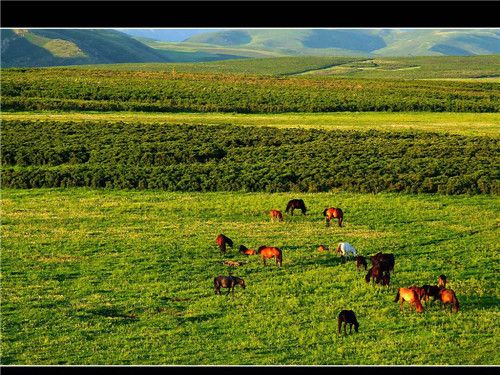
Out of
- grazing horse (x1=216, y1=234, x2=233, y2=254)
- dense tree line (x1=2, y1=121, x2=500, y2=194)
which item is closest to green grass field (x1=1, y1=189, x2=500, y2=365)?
grazing horse (x1=216, y1=234, x2=233, y2=254)

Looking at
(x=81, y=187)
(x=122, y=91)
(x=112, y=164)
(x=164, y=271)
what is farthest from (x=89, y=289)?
(x=122, y=91)

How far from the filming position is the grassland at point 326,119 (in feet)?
205

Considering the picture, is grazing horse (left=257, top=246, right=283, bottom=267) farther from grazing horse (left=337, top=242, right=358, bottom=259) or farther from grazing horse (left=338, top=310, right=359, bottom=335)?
grazing horse (left=338, top=310, right=359, bottom=335)

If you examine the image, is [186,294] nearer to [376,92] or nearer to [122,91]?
[122,91]

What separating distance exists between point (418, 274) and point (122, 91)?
70.4 m

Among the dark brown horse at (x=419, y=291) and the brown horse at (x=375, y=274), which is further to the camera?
the brown horse at (x=375, y=274)

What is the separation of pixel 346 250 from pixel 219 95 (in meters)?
65.1

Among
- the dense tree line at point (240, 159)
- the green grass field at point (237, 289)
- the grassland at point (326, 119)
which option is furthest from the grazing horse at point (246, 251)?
the grassland at point (326, 119)

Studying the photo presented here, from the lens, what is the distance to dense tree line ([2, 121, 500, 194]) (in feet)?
123

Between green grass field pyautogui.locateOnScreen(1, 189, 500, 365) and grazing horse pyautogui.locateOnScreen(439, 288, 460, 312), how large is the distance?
0.33 metres

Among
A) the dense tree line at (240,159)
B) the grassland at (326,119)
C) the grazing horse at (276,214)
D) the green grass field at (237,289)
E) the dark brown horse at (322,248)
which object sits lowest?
the green grass field at (237,289)

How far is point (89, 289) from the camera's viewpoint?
67.9 ft

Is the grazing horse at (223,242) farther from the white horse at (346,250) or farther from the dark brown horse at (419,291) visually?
the dark brown horse at (419,291)

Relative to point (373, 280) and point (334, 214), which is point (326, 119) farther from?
point (373, 280)
